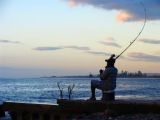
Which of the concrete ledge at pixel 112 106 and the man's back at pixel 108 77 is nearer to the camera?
the concrete ledge at pixel 112 106

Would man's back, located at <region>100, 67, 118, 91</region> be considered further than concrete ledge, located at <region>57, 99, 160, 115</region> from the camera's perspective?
Yes

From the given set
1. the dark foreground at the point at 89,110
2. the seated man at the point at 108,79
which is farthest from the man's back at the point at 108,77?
the dark foreground at the point at 89,110

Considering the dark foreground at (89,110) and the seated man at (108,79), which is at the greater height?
the seated man at (108,79)

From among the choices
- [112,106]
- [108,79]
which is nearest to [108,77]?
[108,79]

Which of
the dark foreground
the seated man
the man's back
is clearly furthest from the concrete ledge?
the man's back

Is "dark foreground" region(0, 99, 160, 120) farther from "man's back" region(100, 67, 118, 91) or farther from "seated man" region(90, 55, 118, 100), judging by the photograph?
"man's back" region(100, 67, 118, 91)

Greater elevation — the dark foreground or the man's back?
the man's back

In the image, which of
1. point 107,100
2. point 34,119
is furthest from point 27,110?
point 107,100

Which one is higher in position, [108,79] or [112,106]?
[108,79]

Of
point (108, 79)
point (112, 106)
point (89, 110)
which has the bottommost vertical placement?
point (89, 110)

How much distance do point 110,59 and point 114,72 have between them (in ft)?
1.26

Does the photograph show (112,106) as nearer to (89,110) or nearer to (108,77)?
(89,110)

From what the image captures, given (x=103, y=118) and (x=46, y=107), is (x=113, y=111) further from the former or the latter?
(x=46, y=107)

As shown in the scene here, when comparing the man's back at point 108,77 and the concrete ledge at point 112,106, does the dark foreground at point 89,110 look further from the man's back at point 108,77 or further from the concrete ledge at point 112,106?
the man's back at point 108,77
